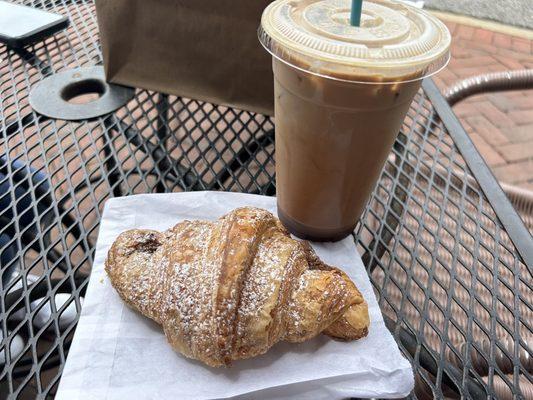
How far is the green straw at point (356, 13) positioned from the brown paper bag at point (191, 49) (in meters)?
→ 0.31

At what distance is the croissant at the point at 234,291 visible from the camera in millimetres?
559

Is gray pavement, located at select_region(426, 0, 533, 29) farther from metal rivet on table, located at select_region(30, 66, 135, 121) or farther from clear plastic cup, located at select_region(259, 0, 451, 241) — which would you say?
clear plastic cup, located at select_region(259, 0, 451, 241)

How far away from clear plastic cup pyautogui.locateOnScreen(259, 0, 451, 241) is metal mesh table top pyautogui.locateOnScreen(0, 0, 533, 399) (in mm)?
154

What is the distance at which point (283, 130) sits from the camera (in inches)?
27.4

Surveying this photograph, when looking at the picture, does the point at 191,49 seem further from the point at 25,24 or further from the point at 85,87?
the point at 25,24

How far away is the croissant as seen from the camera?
559 millimetres

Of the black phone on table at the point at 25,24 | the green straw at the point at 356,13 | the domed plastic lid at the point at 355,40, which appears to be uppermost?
the green straw at the point at 356,13

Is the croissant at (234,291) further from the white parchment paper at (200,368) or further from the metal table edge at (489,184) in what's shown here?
the metal table edge at (489,184)

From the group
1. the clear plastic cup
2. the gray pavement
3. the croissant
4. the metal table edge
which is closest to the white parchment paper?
the croissant

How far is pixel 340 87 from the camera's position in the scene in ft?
1.85

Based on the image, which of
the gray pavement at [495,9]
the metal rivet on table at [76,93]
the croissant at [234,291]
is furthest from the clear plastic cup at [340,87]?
the gray pavement at [495,9]

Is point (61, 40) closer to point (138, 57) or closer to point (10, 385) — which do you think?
point (138, 57)

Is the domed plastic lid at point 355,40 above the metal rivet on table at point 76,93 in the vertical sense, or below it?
above

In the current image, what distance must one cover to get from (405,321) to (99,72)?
93 centimetres
